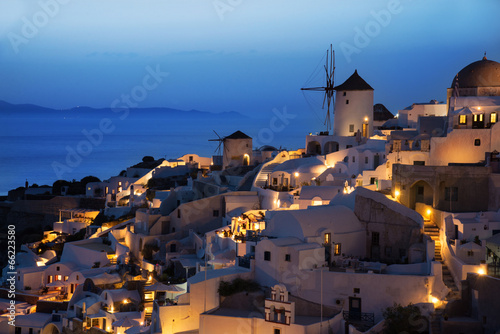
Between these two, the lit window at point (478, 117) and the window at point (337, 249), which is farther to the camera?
the lit window at point (478, 117)

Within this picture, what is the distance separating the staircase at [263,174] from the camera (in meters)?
37.6

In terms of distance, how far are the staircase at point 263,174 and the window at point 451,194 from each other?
10.8 m

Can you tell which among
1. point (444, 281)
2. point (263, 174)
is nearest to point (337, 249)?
point (444, 281)

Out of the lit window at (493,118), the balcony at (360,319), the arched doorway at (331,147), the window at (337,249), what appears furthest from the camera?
the arched doorway at (331,147)

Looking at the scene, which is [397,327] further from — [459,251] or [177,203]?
[177,203]

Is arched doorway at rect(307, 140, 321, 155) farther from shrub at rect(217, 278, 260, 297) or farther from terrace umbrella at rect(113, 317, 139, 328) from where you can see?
shrub at rect(217, 278, 260, 297)

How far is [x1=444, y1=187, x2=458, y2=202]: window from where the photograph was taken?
2777 centimetres

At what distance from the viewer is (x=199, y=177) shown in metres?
41.9

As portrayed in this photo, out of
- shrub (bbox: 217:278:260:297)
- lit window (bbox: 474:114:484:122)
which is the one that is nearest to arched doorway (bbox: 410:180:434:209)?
lit window (bbox: 474:114:484:122)

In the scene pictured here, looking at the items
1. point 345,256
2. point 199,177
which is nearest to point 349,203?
point 345,256

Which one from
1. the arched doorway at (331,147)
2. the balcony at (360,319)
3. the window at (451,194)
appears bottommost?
the balcony at (360,319)

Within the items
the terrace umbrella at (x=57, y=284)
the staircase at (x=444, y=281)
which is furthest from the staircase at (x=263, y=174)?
the staircase at (x=444, y=281)

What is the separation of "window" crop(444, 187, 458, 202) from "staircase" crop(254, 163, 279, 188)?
1078cm

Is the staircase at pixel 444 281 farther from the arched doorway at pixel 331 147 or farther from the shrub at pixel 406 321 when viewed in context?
the arched doorway at pixel 331 147
